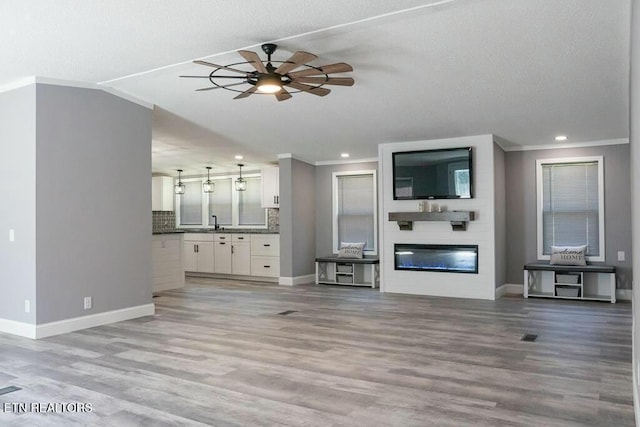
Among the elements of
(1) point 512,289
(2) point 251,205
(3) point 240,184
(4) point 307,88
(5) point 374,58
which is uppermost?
(5) point 374,58

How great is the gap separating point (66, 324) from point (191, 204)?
6869 mm

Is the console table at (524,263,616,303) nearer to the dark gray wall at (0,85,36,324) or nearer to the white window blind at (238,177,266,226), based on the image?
the white window blind at (238,177,266,226)

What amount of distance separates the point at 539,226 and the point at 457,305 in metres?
2.19

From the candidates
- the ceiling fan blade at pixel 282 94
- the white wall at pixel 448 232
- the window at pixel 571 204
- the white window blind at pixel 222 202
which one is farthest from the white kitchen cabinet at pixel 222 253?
the ceiling fan blade at pixel 282 94

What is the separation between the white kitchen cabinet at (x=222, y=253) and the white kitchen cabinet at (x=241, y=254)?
101 mm

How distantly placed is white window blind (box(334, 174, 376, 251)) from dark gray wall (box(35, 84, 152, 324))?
4177mm

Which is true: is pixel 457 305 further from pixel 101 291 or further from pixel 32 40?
pixel 32 40

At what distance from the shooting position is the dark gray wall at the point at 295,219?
9078 millimetres

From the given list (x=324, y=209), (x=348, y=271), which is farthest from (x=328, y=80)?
(x=324, y=209)

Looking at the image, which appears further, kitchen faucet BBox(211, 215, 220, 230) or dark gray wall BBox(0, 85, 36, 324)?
kitchen faucet BBox(211, 215, 220, 230)

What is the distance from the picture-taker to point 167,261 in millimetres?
8547

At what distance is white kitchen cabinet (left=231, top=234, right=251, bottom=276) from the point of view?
998 centimetres

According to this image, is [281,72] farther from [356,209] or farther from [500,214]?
[356,209]

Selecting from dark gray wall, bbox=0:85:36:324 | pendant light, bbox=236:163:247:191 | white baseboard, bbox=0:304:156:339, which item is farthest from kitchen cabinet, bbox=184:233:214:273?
dark gray wall, bbox=0:85:36:324
